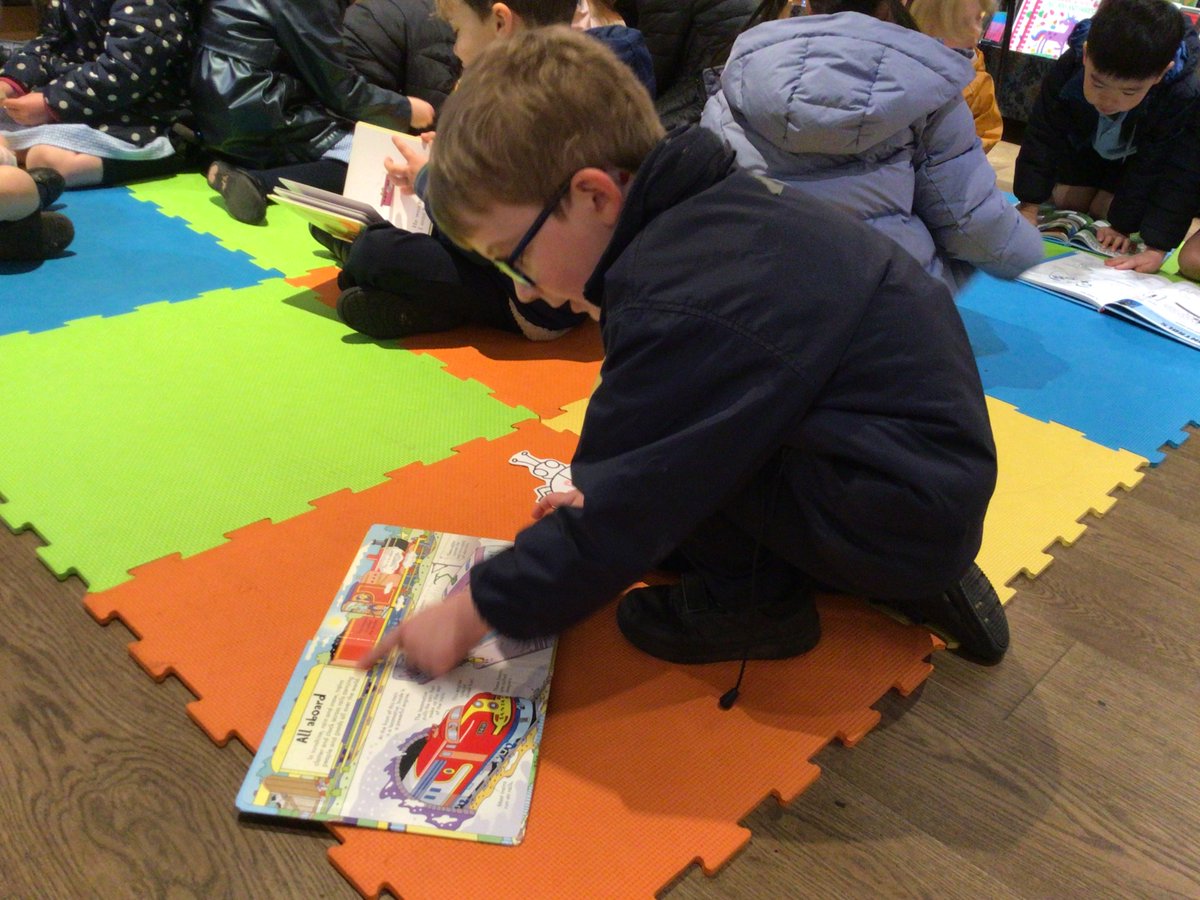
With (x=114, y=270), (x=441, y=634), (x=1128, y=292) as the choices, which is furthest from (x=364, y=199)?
(x=1128, y=292)

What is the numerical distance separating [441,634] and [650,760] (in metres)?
0.24

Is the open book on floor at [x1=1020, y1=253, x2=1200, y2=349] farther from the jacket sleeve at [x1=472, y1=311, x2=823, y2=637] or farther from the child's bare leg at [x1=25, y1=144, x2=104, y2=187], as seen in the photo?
the child's bare leg at [x1=25, y1=144, x2=104, y2=187]

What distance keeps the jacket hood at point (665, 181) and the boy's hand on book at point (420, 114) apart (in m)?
1.75

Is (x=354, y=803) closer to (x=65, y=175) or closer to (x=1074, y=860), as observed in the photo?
(x=1074, y=860)

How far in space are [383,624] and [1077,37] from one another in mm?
2440

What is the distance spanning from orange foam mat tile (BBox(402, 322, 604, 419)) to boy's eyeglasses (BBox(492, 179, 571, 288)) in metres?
0.57

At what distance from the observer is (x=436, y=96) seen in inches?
96.8

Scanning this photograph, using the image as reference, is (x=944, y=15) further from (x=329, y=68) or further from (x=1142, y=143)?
(x=329, y=68)

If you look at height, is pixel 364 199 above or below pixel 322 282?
above

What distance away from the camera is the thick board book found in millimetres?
754

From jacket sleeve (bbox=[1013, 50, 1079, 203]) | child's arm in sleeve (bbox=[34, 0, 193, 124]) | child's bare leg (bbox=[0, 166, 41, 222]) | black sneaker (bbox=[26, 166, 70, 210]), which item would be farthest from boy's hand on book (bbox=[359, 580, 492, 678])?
jacket sleeve (bbox=[1013, 50, 1079, 203])

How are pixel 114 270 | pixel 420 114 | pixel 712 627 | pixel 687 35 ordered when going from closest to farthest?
pixel 712 627 < pixel 114 270 < pixel 687 35 < pixel 420 114

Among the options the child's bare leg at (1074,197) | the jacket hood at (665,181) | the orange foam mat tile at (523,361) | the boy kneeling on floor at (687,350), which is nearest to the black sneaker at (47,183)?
the orange foam mat tile at (523,361)

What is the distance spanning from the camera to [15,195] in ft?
5.30
